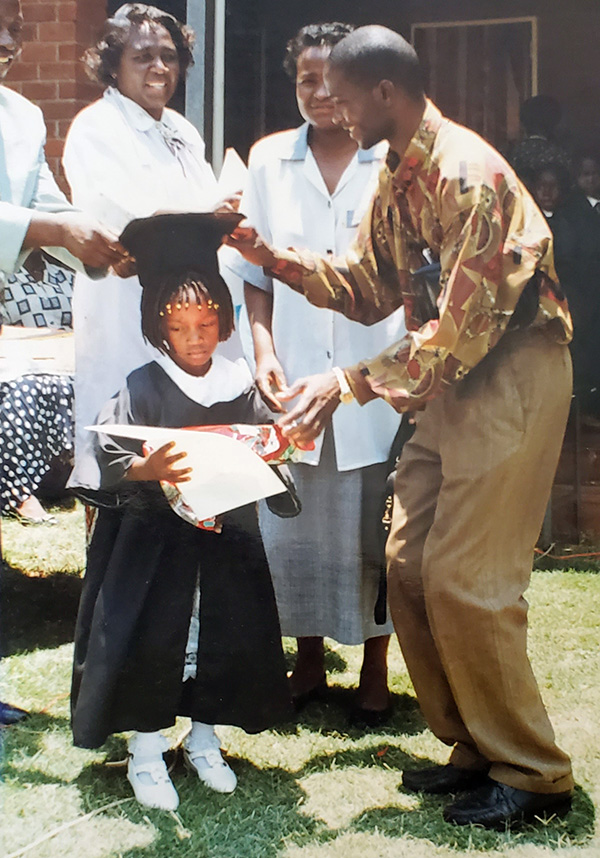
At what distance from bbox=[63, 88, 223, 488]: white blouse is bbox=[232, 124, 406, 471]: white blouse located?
184 millimetres

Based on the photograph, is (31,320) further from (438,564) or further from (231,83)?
(438,564)

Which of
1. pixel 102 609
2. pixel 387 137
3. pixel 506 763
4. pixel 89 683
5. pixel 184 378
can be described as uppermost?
pixel 387 137

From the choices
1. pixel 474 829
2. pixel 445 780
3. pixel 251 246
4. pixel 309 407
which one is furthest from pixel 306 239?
pixel 474 829

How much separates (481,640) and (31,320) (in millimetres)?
1736

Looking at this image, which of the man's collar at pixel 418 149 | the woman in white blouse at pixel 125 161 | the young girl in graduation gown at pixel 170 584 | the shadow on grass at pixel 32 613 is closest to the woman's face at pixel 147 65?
the woman in white blouse at pixel 125 161

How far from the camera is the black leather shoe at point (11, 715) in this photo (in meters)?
3.35

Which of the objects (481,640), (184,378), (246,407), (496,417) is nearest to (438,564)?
(481,640)

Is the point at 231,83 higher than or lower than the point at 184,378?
higher

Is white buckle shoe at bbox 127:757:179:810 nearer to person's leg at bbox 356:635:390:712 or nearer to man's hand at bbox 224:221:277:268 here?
person's leg at bbox 356:635:390:712

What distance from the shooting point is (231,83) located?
10.5ft

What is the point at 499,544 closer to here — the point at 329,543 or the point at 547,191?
the point at 329,543

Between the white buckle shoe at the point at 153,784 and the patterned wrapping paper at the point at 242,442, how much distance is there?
75 centimetres

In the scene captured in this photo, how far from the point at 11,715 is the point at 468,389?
183cm

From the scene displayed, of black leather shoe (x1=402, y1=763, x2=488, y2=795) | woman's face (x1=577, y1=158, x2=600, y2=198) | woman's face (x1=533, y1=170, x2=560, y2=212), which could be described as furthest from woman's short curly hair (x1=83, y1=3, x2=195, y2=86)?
black leather shoe (x1=402, y1=763, x2=488, y2=795)
